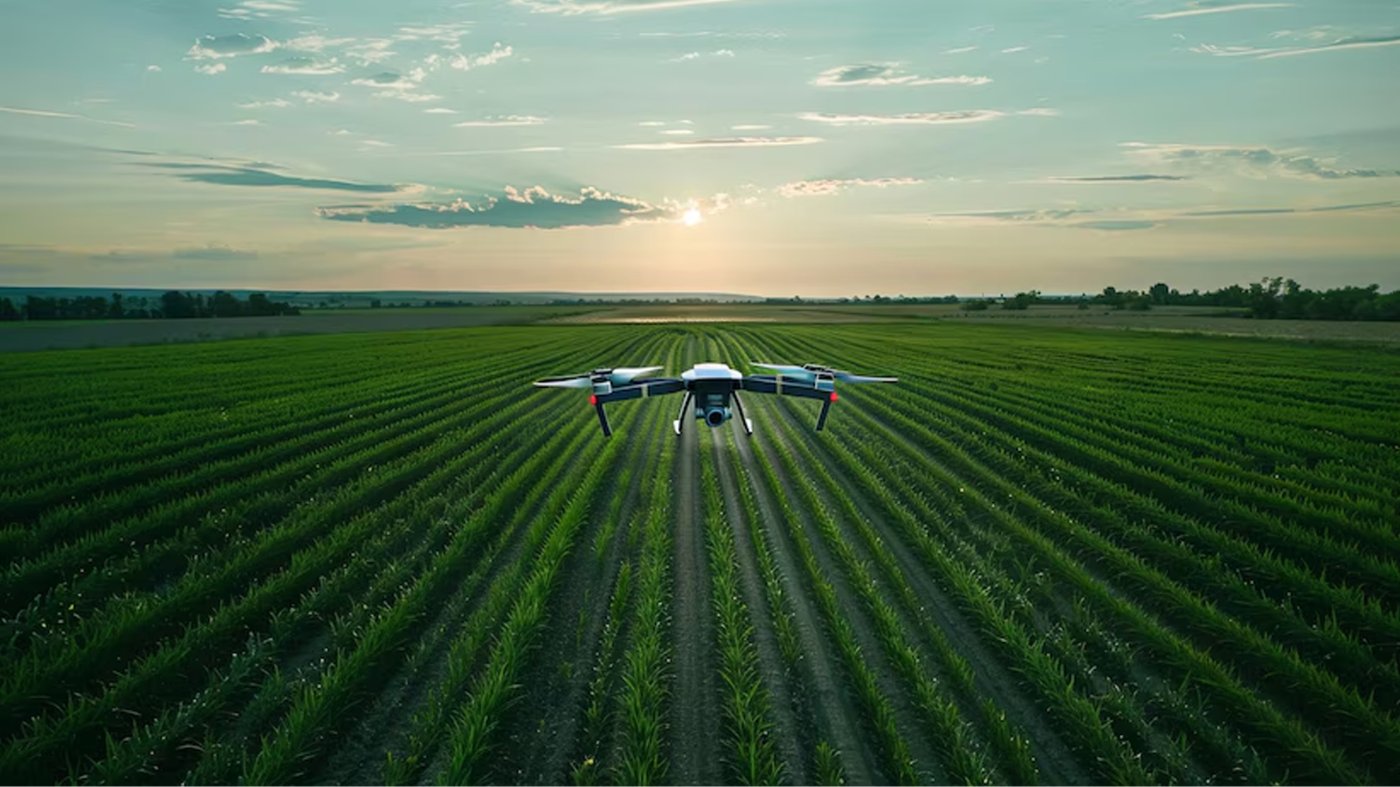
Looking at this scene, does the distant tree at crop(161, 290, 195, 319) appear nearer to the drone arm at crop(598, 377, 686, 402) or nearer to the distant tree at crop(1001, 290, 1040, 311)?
the drone arm at crop(598, 377, 686, 402)

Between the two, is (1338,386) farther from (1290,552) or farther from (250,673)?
(250,673)

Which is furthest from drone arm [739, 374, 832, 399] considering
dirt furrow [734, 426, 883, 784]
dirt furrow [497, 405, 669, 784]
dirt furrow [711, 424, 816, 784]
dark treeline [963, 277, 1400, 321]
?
dark treeline [963, 277, 1400, 321]

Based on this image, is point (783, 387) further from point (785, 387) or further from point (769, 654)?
point (769, 654)

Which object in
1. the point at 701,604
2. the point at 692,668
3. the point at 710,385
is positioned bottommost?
the point at 692,668

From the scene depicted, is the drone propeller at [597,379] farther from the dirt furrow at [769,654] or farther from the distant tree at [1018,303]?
the distant tree at [1018,303]

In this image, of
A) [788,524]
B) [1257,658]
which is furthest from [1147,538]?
[788,524]

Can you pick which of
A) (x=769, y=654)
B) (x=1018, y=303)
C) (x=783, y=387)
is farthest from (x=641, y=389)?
(x=1018, y=303)
